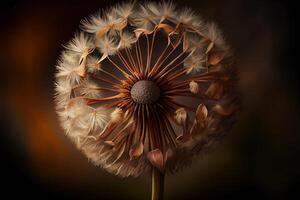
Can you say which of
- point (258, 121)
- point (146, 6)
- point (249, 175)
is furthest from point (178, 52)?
point (249, 175)

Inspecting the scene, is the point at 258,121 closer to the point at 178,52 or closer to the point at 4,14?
the point at 178,52

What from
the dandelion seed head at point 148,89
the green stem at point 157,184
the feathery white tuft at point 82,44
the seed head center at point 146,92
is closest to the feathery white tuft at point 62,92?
the dandelion seed head at point 148,89

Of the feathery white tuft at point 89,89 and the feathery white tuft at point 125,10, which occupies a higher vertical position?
the feathery white tuft at point 125,10

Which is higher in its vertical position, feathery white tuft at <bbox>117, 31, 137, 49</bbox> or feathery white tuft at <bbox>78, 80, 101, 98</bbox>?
feathery white tuft at <bbox>117, 31, 137, 49</bbox>

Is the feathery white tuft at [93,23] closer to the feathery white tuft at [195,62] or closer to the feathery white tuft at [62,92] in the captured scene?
the feathery white tuft at [62,92]

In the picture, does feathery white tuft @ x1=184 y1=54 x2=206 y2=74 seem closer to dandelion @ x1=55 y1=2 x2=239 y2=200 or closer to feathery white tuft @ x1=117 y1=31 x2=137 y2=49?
dandelion @ x1=55 y1=2 x2=239 y2=200

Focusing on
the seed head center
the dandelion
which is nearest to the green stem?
the dandelion

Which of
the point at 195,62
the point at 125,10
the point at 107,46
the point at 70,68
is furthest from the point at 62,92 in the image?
the point at 195,62

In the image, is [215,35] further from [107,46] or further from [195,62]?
[107,46]
